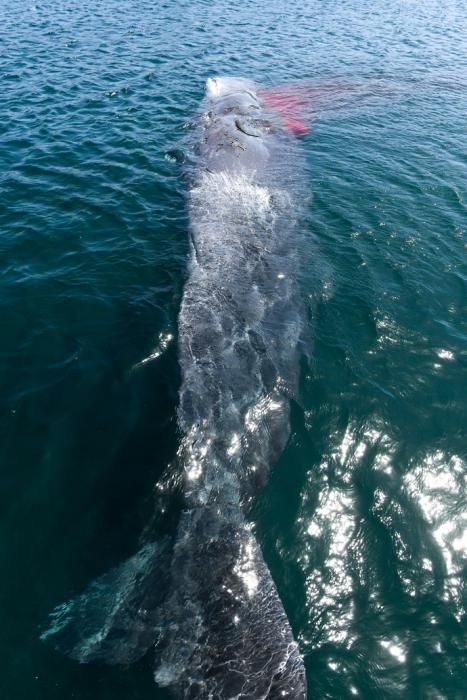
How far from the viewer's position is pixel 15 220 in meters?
A: 18.5

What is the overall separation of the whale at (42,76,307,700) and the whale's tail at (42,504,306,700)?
19 mm

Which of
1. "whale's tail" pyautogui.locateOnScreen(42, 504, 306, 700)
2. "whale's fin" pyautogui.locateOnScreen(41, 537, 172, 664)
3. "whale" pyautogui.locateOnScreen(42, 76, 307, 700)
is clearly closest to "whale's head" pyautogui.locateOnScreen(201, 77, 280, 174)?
"whale" pyautogui.locateOnScreen(42, 76, 307, 700)

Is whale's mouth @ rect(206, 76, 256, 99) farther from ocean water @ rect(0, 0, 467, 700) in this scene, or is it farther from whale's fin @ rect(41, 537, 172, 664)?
whale's fin @ rect(41, 537, 172, 664)

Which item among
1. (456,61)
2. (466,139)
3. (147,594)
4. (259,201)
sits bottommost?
(147,594)

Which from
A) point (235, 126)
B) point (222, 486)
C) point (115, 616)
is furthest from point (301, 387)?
point (235, 126)

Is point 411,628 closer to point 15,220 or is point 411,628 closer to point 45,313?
point 45,313

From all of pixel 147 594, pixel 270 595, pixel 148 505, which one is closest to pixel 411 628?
pixel 270 595

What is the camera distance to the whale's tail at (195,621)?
7547mm

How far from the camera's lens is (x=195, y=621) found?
8.02 metres

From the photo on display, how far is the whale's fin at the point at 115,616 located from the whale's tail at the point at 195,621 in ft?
0.05

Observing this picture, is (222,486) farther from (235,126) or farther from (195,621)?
(235,126)

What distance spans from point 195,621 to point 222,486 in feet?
9.17

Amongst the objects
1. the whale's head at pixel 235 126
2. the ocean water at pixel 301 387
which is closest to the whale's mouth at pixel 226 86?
the whale's head at pixel 235 126

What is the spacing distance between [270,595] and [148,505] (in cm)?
320
